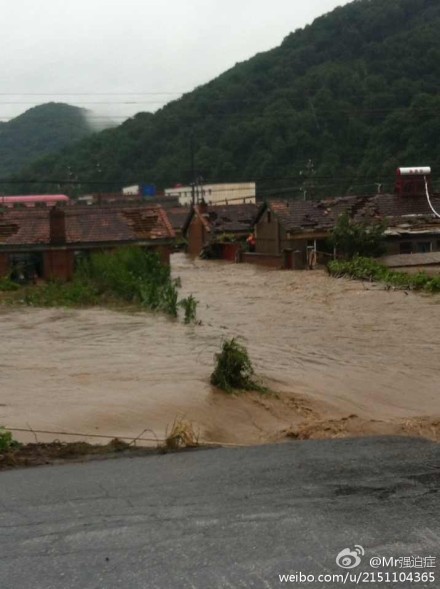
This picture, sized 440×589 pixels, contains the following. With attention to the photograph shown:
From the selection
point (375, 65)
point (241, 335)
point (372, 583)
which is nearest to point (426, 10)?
point (375, 65)

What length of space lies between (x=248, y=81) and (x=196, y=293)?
4756cm

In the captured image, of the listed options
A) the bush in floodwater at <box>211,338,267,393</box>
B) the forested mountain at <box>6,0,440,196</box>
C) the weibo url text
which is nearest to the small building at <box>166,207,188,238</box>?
the forested mountain at <box>6,0,440,196</box>

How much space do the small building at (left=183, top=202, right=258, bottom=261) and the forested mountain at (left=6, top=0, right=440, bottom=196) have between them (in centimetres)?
482

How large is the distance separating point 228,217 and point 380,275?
98.7 ft

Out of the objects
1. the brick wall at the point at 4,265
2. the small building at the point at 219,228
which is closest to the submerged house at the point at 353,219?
the small building at the point at 219,228

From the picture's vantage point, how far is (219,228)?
2534 inches

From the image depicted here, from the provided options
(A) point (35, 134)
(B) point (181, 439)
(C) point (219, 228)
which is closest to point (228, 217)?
(C) point (219, 228)

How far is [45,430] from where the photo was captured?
492 inches

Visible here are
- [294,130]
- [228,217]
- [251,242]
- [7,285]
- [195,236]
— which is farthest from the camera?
[294,130]

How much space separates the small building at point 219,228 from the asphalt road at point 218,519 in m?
49.7

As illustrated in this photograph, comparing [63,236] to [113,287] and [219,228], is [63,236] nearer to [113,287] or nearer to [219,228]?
[113,287]

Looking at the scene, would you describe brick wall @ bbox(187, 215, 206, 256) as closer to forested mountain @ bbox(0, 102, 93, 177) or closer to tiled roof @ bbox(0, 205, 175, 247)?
forested mountain @ bbox(0, 102, 93, 177)

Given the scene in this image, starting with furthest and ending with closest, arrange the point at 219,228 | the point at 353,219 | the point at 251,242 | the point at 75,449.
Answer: the point at 219,228 → the point at 251,242 → the point at 353,219 → the point at 75,449

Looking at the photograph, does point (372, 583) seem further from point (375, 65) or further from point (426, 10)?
point (426, 10)
